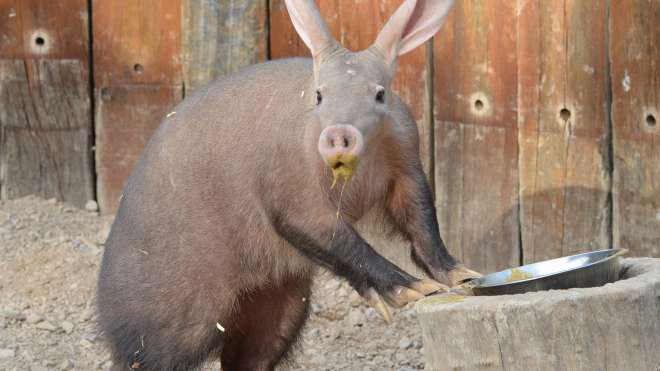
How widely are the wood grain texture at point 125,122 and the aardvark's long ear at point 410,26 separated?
1827mm

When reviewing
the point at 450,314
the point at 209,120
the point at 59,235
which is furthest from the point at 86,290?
the point at 450,314

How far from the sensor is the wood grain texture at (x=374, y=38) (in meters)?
5.59

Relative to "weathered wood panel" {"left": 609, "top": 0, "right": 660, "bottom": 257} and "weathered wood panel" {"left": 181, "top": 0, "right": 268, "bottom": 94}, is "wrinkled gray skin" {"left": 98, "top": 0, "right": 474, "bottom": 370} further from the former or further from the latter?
"weathered wood panel" {"left": 609, "top": 0, "right": 660, "bottom": 257}

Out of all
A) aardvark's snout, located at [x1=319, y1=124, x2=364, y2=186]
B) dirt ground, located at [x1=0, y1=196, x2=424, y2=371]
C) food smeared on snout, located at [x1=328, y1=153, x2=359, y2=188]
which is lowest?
dirt ground, located at [x1=0, y1=196, x2=424, y2=371]

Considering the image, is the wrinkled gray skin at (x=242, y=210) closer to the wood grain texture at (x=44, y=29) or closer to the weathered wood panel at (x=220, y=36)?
the weathered wood panel at (x=220, y=36)

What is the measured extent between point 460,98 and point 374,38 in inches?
21.1

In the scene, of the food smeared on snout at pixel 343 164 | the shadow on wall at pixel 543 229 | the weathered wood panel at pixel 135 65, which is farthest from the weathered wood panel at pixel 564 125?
the weathered wood panel at pixel 135 65

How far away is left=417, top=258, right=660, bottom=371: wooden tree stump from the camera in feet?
11.1

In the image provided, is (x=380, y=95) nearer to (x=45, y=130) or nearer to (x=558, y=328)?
(x=558, y=328)

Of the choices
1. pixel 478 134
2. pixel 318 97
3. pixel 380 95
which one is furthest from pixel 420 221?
pixel 478 134

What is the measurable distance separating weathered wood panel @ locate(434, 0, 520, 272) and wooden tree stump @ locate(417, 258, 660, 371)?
1.93 metres

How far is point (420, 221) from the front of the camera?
448 cm

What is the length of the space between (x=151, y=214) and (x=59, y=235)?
1573 mm

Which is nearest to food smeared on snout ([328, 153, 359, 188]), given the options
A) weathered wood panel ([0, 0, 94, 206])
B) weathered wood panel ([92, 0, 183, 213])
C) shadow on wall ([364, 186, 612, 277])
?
shadow on wall ([364, 186, 612, 277])
